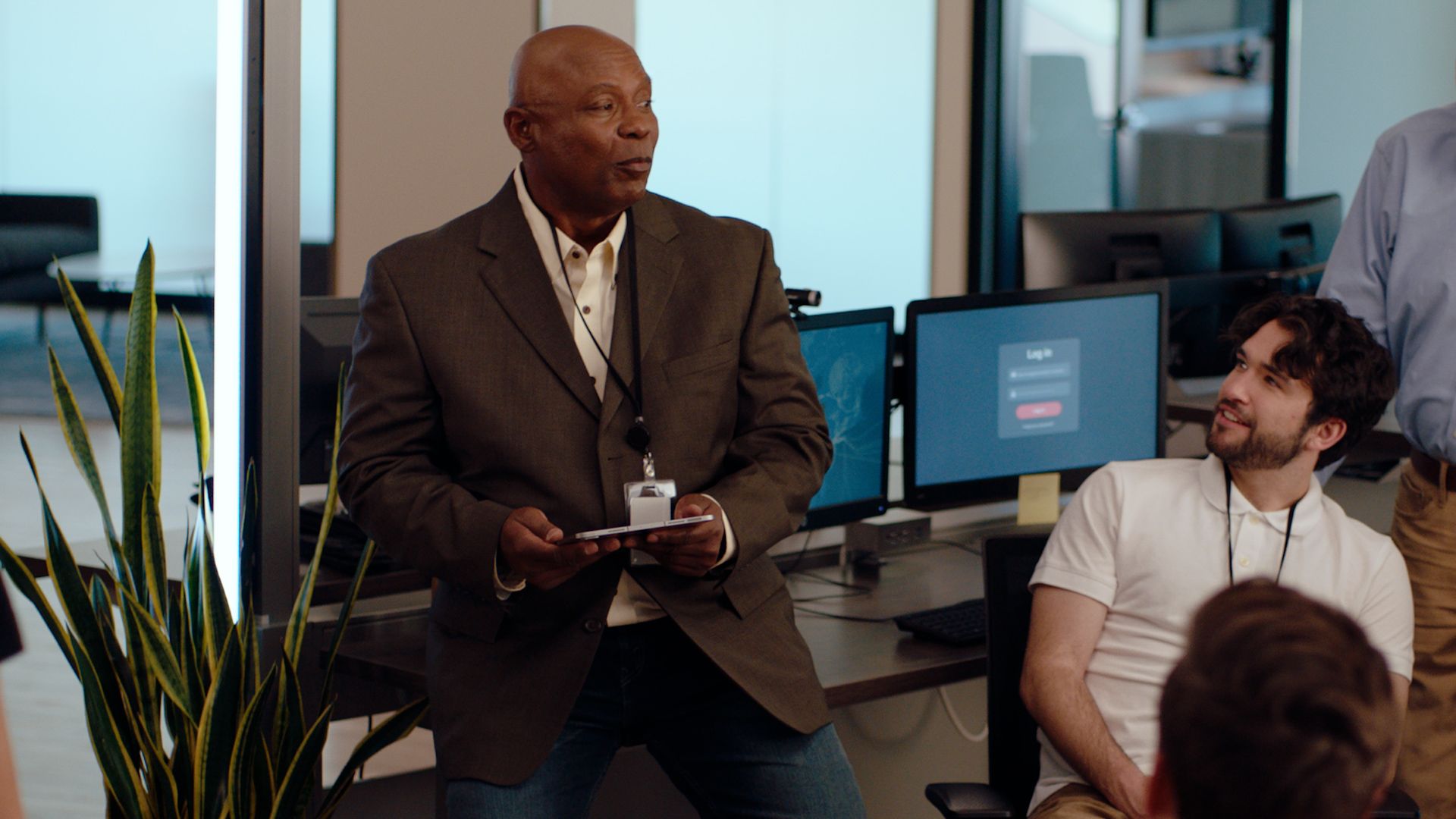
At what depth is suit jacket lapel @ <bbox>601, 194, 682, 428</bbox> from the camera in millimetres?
1875

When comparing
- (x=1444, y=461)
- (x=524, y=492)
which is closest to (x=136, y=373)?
(x=524, y=492)

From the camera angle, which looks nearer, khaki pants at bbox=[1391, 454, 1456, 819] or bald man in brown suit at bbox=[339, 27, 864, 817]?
bald man in brown suit at bbox=[339, 27, 864, 817]

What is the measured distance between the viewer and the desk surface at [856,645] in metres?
2.26

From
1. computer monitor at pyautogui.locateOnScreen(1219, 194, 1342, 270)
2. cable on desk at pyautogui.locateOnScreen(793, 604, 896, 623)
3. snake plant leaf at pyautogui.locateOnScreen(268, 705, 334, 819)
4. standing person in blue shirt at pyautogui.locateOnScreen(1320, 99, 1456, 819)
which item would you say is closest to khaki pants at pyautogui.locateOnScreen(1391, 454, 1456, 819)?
standing person in blue shirt at pyautogui.locateOnScreen(1320, 99, 1456, 819)

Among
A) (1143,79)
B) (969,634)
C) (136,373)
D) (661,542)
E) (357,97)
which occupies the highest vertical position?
(1143,79)

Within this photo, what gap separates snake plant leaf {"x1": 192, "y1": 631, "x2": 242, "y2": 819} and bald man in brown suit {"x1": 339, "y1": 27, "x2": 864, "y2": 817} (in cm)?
29

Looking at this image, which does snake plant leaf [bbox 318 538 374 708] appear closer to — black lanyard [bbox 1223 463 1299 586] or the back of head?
black lanyard [bbox 1223 463 1299 586]

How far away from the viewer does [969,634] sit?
245cm

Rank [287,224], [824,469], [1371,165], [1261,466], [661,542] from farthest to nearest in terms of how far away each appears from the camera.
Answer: [1371,165], [287,224], [1261,466], [824,469], [661,542]

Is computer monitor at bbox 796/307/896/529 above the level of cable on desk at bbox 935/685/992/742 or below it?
above

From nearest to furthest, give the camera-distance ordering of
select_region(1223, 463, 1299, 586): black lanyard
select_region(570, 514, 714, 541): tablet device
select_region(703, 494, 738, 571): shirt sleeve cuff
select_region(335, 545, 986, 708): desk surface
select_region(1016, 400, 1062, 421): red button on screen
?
select_region(570, 514, 714, 541): tablet device, select_region(703, 494, 738, 571): shirt sleeve cuff, select_region(1223, 463, 1299, 586): black lanyard, select_region(335, 545, 986, 708): desk surface, select_region(1016, 400, 1062, 421): red button on screen

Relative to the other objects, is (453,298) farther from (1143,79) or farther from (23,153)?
(1143,79)

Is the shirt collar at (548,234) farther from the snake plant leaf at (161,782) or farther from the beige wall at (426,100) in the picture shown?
the beige wall at (426,100)

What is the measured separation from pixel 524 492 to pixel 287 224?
74 centimetres
